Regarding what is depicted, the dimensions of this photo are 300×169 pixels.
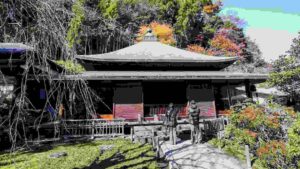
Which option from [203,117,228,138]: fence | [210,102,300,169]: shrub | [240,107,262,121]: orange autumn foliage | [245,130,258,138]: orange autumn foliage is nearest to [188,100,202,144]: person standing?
[210,102,300,169]: shrub

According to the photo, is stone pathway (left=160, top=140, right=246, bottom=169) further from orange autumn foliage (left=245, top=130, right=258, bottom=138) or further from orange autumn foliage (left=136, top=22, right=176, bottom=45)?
orange autumn foliage (left=136, top=22, right=176, bottom=45)

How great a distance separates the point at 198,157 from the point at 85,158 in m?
4.38

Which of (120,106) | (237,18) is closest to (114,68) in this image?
(120,106)

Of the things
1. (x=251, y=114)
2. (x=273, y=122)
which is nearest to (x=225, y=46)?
(x=251, y=114)

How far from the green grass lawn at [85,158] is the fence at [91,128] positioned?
2.18 meters

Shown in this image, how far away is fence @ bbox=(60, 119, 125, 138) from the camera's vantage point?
1436 cm

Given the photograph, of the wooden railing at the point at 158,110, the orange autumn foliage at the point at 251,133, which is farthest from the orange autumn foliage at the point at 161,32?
the orange autumn foliage at the point at 251,133

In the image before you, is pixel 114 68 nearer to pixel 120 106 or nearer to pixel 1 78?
pixel 120 106

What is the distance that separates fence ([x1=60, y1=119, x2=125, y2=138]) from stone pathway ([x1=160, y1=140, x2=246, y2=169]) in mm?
4040

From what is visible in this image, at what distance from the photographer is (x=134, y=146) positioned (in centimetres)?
1198

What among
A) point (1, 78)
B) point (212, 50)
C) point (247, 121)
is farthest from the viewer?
point (212, 50)

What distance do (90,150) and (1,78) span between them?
8.28 m

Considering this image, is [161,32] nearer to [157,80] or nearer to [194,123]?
[157,80]

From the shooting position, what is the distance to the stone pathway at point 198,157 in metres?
8.50
